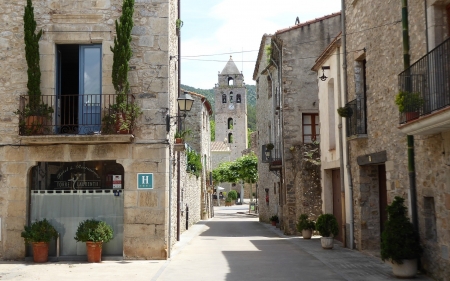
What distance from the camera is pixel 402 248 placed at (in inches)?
377

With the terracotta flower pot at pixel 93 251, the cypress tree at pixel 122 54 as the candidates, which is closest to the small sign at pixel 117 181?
the terracotta flower pot at pixel 93 251

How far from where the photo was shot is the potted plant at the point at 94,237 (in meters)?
12.2

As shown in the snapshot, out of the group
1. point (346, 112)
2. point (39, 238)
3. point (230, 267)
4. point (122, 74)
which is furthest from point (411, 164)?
point (39, 238)

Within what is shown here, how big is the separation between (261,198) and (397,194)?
20.4 metres

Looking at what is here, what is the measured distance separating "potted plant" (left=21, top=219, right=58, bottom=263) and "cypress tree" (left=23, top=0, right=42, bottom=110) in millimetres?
2777

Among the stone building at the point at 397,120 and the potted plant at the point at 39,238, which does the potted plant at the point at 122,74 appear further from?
the stone building at the point at 397,120

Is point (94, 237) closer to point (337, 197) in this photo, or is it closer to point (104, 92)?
point (104, 92)

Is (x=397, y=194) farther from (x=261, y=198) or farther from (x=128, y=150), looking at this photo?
(x=261, y=198)

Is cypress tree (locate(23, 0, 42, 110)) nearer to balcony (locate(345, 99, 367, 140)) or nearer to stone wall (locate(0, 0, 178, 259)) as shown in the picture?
stone wall (locate(0, 0, 178, 259))

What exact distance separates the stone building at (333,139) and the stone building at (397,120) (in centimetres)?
73

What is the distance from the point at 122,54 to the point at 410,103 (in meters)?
6.60

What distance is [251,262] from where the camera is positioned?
1223cm

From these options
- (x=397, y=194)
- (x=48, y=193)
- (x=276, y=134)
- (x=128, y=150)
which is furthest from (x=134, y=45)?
(x=276, y=134)

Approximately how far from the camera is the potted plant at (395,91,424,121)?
8984 mm
